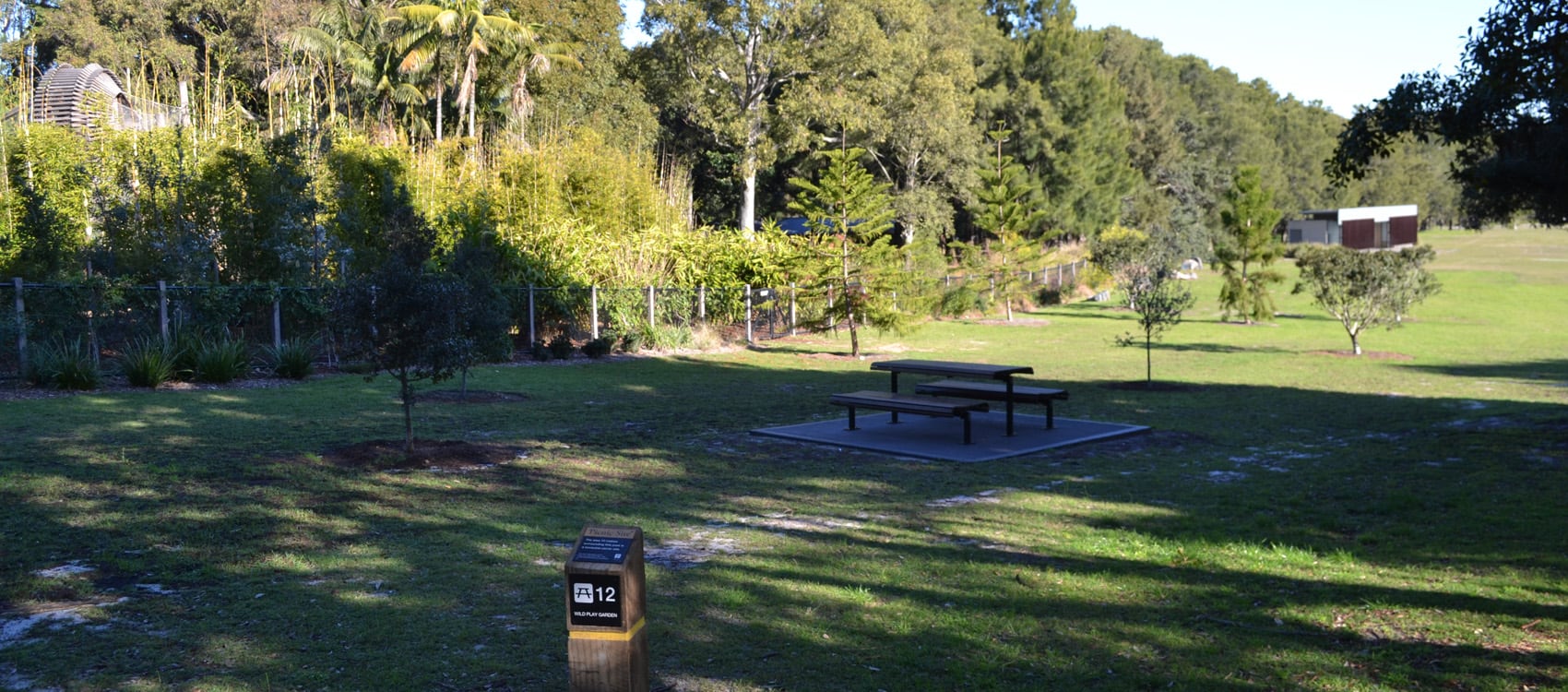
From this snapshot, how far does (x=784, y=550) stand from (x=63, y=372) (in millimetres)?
12539

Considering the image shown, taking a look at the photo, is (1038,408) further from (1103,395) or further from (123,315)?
(123,315)

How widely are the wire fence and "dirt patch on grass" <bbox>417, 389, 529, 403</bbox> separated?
1.24 metres

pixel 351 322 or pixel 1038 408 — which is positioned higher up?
pixel 351 322

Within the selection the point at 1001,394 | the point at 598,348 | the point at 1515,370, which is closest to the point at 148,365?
the point at 598,348

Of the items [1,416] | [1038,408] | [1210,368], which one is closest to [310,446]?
[1,416]

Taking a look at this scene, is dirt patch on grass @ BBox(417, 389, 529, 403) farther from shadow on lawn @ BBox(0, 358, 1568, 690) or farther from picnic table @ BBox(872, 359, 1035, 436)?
picnic table @ BBox(872, 359, 1035, 436)

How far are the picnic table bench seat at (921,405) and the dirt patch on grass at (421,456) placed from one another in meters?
3.75

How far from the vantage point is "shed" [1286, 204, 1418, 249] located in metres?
A: 84.1

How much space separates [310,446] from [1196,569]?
8.14 metres

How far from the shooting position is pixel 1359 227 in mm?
84625

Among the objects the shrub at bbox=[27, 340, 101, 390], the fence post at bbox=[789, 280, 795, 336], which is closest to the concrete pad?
the shrub at bbox=[27, 340, 101, 390]

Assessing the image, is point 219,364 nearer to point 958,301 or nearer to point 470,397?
point 470,397

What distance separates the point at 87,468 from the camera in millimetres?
9477

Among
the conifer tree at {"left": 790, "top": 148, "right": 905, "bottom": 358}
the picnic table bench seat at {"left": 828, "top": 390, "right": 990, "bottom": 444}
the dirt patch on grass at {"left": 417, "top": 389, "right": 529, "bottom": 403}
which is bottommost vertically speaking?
the dirt patch on grass at {"left": 417, "top": 389, "right": 529, "bottom": 403}
